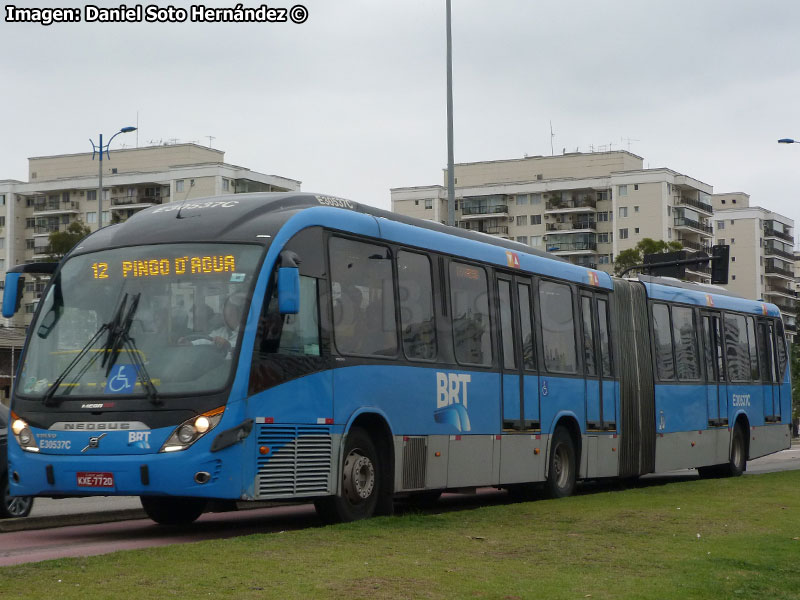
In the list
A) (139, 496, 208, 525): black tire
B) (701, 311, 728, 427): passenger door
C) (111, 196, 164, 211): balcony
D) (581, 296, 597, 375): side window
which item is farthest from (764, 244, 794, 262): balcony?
(139, 496, 208, 525): black tire

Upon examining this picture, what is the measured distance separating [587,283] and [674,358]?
3.97 meters

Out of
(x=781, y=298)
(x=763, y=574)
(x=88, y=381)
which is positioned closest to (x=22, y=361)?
(x=88, y=381)

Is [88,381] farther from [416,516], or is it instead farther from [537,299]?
[537,299]

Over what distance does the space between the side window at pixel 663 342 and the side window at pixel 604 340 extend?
2.20 m

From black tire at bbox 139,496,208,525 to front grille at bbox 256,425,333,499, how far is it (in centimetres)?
207

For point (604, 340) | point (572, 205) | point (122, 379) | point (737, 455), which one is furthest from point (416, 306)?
point (572, 205)

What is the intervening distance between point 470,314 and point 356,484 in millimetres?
3646

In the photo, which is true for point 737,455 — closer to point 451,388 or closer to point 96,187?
point 451,388

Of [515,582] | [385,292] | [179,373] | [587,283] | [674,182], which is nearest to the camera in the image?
[515,582]

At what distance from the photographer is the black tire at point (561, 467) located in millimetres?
19328

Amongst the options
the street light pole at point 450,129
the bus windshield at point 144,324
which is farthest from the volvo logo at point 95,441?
the street light pole at point 450,129

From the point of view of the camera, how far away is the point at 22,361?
1353 cm

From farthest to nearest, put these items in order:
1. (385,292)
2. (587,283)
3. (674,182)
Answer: (674,182) → (587,283) → (385,292)

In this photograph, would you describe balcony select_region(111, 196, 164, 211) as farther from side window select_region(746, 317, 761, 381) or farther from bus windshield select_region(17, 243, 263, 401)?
bus windshield select_region(17, 243, 263, 401)
